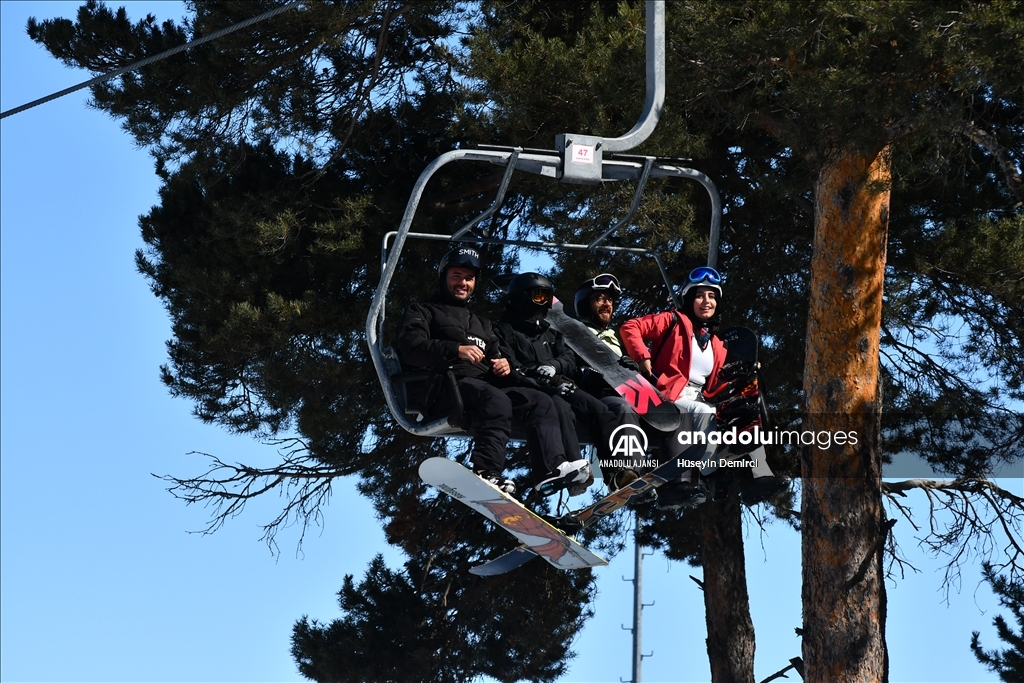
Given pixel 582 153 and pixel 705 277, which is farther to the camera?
pixel 705 277

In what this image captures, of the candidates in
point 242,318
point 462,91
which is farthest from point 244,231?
point 462,91

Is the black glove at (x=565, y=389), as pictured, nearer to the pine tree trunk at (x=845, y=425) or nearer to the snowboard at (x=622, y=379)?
the snowboard at (x=622, y=379)

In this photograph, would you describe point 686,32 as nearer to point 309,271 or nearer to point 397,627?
point 309,271

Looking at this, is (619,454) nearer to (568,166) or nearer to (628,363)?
(628,363)

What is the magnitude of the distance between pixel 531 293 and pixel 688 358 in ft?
2.90

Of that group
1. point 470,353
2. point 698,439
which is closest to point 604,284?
point 470,353

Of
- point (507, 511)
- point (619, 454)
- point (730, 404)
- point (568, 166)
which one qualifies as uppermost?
point (568, 166)

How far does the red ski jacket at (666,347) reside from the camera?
7.71 metres

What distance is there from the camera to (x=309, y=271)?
12.2m

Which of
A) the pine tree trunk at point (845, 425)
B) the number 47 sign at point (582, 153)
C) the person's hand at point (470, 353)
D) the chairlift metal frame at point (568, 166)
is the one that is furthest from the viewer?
the pine tree trunk at point (845, 425)

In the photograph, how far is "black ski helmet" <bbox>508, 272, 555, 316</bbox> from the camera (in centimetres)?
787

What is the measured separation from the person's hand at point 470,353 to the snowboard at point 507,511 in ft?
1.81

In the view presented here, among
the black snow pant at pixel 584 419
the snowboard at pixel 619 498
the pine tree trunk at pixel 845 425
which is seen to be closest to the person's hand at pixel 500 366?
the black snow pant at pixel 584 419

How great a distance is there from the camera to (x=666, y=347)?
7766 mm
